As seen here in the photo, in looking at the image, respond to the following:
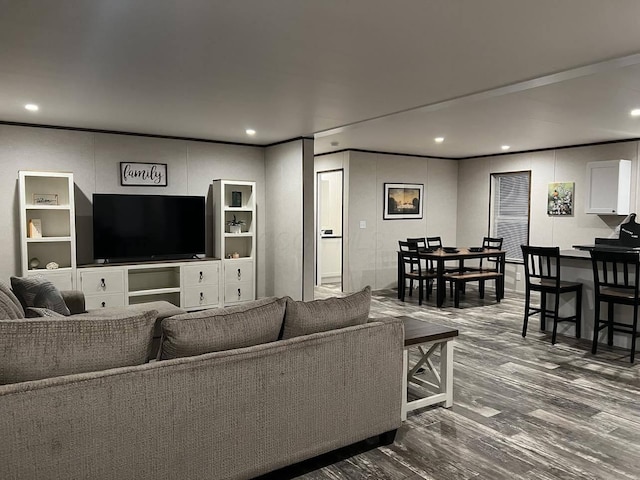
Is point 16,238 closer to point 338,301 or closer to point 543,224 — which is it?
point 338,301

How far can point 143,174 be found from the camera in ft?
21.2

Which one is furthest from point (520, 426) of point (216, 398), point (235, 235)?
point (235, 235)

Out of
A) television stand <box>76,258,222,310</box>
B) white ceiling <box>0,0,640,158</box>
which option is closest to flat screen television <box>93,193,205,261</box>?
television stand <box>76,258,222,310</box>

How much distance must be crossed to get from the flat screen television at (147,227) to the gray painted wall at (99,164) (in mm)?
226

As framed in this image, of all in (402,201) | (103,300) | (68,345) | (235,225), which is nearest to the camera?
(68,345)

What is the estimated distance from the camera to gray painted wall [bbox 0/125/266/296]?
18.4ft

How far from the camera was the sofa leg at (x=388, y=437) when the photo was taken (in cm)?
288

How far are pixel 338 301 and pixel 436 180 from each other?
24.0 ft

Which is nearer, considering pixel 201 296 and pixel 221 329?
pixel 221 329

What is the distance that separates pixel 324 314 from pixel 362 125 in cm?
376

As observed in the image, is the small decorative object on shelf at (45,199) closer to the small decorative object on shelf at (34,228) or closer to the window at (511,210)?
the small decorative object on shelf at (34,228)

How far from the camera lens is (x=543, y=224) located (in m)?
8.27

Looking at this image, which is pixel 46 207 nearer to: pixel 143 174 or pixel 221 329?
pixel 143 174

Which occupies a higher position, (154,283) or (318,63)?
(318,63)
